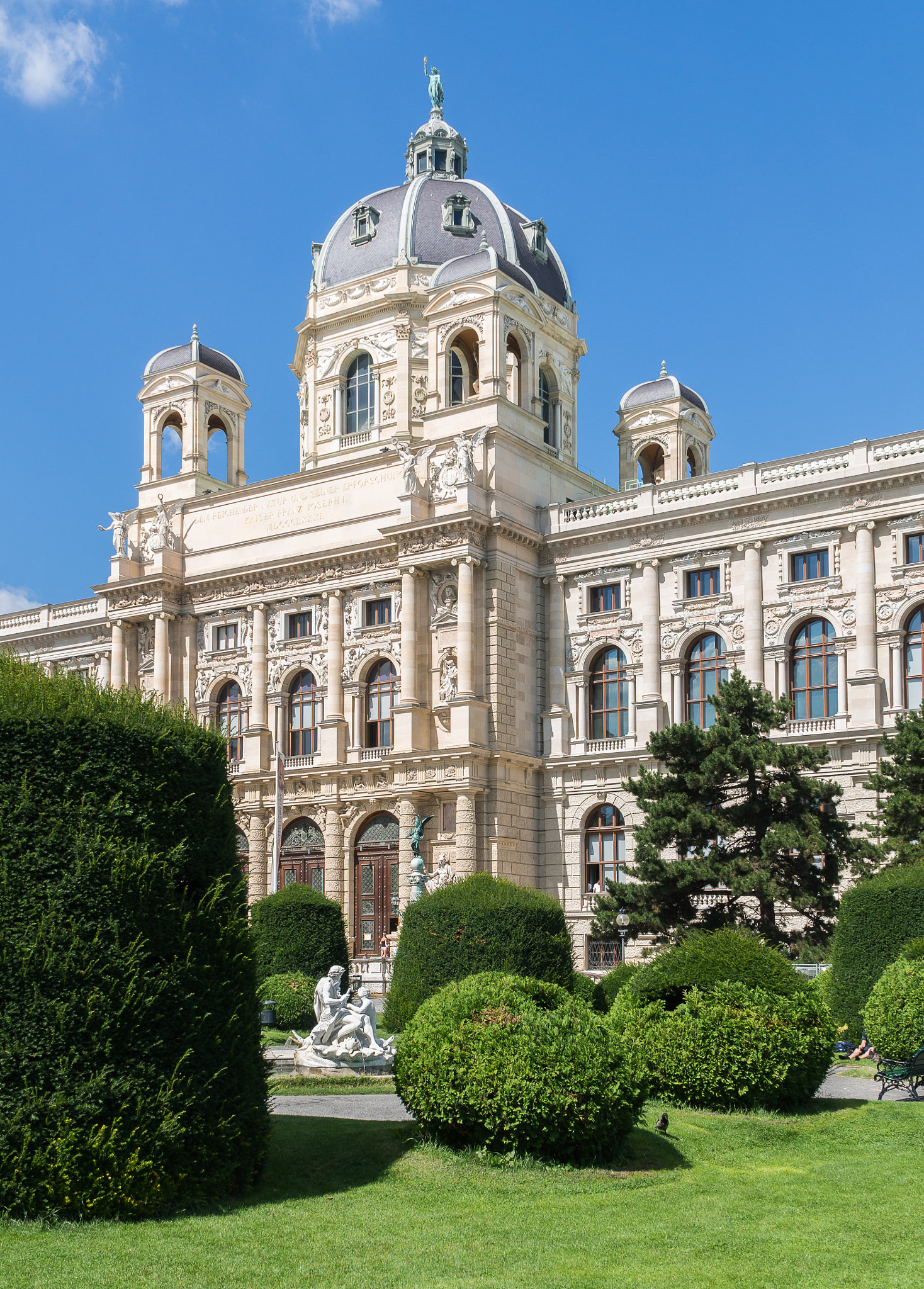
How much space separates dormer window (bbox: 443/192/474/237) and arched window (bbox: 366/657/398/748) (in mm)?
20681

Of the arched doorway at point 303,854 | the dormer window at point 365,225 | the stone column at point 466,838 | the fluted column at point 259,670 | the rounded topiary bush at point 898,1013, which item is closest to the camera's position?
the rounded topiary bush at point 898,1013

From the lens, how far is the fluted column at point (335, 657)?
174 ft

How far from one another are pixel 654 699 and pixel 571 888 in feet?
23.6

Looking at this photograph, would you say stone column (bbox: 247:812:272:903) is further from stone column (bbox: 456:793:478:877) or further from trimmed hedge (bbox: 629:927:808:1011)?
trimmed hedge (bbox: 629:927:808:1011)

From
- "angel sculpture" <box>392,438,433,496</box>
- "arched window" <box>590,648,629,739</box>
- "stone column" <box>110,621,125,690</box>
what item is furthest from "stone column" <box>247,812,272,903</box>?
"angel sculpture" <box>392,438,433,496</box>

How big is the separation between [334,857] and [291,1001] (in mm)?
19644

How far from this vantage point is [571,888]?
49094 millimetres

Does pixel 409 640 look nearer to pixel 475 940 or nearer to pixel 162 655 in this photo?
pixel 162 655

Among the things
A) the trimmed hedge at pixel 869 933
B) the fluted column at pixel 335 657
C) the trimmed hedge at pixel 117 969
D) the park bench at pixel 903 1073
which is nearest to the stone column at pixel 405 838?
the fluted column at pixel 335 657

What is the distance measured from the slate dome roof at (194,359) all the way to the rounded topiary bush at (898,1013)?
48210mm

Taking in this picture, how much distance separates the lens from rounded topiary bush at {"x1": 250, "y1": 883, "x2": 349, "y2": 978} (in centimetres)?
3578

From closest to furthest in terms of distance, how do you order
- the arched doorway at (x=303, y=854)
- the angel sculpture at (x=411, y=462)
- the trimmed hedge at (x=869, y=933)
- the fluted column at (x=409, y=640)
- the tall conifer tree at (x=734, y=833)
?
1. the trimmed hedge at (x=869, y=933)
2. the tall conifer tree at (x=734, y=833)
3. the fluted column at (x=409, y=640)
4. the angel sculpture at (x=411, y=462)
5. the arched doorway at (x=303, y=854)

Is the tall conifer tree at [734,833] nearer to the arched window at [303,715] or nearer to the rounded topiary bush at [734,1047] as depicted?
the rounded topiary bush at [734,1047]

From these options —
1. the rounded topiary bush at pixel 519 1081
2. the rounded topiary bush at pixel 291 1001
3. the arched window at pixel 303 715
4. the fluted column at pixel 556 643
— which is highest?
the fluted column at pixel 556 643
